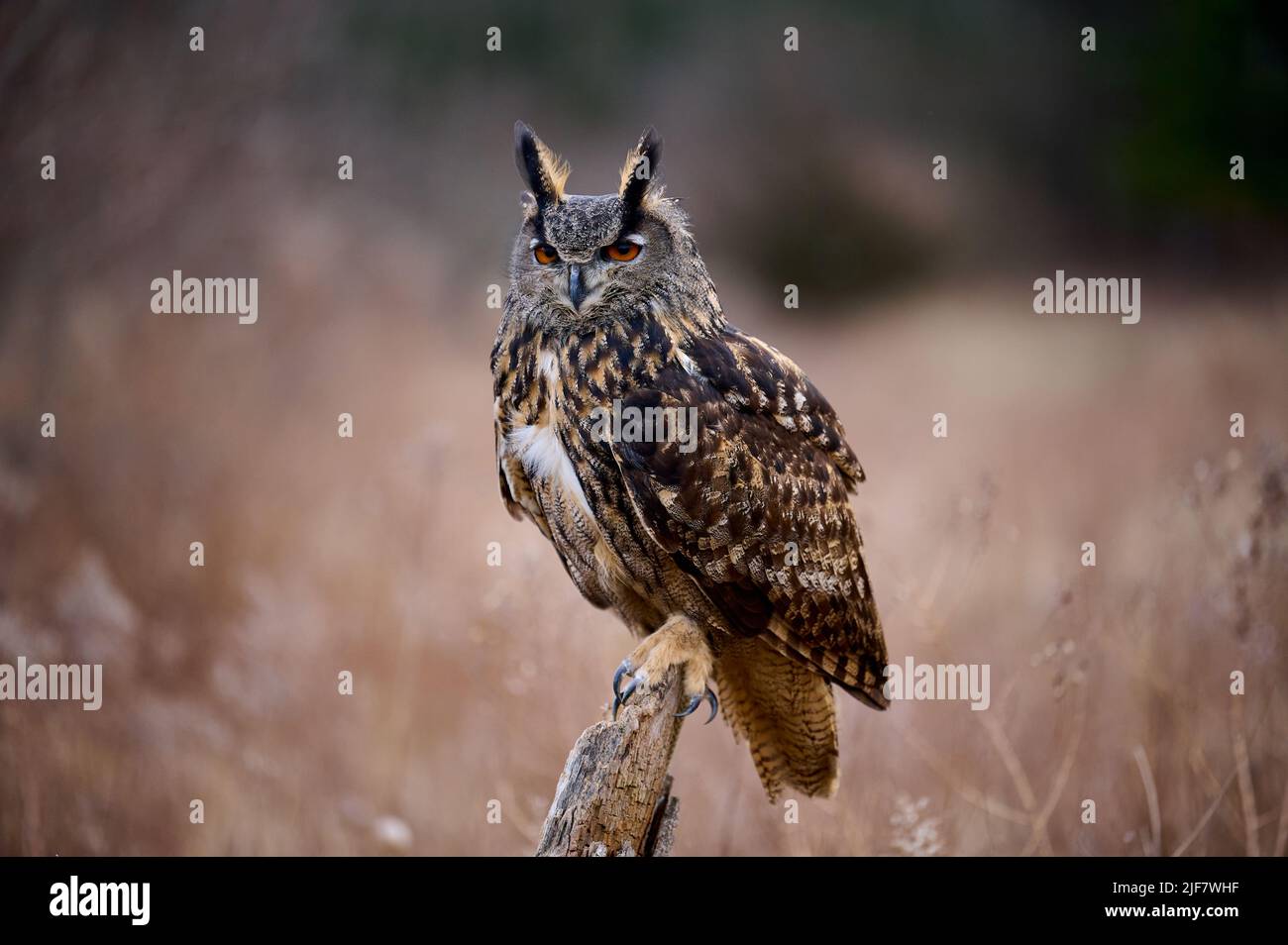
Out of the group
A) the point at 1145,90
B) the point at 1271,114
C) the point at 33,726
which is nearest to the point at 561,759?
the point at 33,726

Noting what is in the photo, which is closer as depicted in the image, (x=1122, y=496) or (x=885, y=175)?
(x=1122, y=496)

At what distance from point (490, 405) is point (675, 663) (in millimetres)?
4607

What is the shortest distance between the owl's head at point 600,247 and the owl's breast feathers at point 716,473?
9cm

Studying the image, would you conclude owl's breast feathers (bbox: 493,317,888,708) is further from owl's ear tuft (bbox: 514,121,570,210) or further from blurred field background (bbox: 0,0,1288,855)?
blurred field background (bbox: 0,0,1288,855)

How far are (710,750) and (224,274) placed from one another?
4.92 m

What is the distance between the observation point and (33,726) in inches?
162

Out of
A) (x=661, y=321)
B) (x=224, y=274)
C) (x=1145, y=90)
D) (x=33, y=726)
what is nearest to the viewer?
(x=661, y=321)

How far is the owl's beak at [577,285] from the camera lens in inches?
102

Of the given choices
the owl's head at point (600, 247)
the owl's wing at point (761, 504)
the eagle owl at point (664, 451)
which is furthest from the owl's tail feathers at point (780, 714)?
the owl's head at point (600, 247)

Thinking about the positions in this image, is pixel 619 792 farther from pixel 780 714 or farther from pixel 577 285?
pixel 577 285

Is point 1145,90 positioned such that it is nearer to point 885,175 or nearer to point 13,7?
point 885,175

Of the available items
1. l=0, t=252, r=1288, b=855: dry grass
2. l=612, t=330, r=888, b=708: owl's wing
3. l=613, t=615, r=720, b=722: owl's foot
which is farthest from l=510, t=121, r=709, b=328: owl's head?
l=0, t=252, r=1288, b=855: dry grass

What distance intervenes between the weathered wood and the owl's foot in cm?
8

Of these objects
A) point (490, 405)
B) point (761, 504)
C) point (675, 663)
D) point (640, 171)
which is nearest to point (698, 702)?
point (675, 663)
